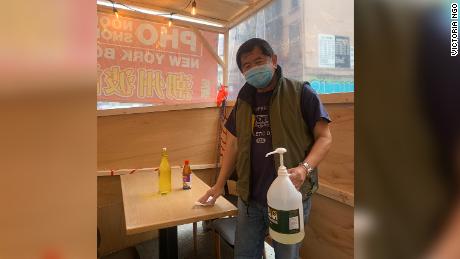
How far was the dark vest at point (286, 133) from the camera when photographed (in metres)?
1.03

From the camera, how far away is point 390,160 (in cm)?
27

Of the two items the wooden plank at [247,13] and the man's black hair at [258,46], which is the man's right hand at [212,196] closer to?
the man's black hair at [258,46]

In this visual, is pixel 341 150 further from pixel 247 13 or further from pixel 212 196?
pixel 247 13

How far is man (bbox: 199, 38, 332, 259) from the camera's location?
1.03 meters

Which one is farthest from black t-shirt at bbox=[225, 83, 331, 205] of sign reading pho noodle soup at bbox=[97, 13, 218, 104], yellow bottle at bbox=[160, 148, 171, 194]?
sign reading pho noodle soup at bbox=[97, 13, 218, 104]

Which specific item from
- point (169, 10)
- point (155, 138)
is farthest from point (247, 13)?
point (155, 138)

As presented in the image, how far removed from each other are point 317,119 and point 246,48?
438 millimetres

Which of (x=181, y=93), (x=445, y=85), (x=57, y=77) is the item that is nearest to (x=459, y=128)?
(x=445, y=85)

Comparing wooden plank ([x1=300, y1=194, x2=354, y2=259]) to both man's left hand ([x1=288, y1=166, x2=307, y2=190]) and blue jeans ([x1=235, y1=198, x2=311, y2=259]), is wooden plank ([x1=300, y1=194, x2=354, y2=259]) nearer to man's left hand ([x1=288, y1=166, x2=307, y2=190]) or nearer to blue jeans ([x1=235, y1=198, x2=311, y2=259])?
blue jeans ([x1=235, y1=198, x2=311, y2=259])

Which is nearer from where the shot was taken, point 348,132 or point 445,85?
point 445,85

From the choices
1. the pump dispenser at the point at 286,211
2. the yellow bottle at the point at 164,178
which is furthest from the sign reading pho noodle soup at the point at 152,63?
the pump dispenser at the point at 286,211

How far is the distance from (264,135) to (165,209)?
0.58 m

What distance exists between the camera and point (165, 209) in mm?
1193

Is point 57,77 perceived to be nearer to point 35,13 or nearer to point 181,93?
point 35,13
